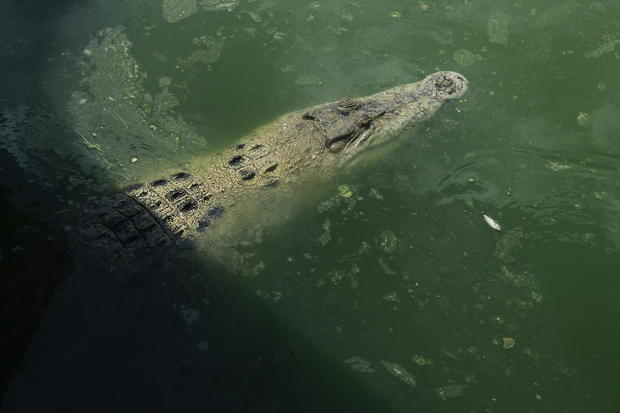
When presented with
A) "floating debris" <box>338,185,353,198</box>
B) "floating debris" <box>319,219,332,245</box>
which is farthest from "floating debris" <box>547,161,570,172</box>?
"floating debris" <box>319,219,332,245</box>

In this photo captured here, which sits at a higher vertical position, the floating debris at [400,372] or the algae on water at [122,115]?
the algae on water at [122,115]

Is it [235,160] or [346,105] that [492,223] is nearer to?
[346,105]

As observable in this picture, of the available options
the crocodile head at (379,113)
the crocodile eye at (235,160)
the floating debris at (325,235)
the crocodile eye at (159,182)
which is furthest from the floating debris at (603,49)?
the crocodile eye at (159,182)

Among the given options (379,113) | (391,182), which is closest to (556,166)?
(391,182)

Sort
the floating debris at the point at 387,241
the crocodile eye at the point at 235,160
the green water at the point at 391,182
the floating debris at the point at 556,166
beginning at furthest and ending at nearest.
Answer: the floating debris at the point at 556,166
the crocodile eye at the point at 235,160
the floating debris at the point at 387,241
the green water at the point at 391,182

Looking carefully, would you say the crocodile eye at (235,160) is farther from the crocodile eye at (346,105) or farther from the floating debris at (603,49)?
the floating debris at (603,49)

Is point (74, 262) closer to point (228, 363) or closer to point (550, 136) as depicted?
point (228, 363)

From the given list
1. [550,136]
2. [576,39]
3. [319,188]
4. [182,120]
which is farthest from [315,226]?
[576,39]
